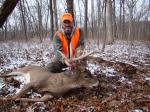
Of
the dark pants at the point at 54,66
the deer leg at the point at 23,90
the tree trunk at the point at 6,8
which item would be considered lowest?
the deer leg at the point at 23,90

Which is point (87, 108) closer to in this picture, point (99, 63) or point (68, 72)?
point (68, 72)

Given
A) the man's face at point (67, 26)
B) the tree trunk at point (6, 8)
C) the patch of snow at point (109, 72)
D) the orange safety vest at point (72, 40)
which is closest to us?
the tree trunk at point (6, 8)

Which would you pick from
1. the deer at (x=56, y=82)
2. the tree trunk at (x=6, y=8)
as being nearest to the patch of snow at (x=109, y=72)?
the deer at (x=56, y=82)

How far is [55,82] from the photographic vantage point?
5418mm

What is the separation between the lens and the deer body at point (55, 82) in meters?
5.30

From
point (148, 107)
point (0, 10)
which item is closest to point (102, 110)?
point (148, 107)

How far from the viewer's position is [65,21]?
19.1 feet

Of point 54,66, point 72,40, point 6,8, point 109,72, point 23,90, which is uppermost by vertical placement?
point 6,8

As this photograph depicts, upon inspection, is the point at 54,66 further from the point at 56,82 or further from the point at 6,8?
the point at 6,8

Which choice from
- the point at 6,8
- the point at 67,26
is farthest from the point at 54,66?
the point at 6,8

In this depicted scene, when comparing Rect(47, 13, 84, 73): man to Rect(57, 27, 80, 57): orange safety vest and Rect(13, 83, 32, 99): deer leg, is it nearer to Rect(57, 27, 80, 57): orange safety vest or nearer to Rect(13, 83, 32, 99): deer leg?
Rect(57, 27, 80, 57): orange safety vest

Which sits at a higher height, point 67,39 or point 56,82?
point 67,39

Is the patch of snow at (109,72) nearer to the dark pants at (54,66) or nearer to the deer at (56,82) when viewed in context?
the dark pants at (54,66)

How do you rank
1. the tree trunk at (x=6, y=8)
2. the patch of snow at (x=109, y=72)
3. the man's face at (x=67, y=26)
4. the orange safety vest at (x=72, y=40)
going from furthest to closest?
the patch of snow at (x=109, y=72) < the orange safety vest at (x=72, y=40) < the man's face at (x=67, y=26) < the tree trunk at (x=6, y=8)
